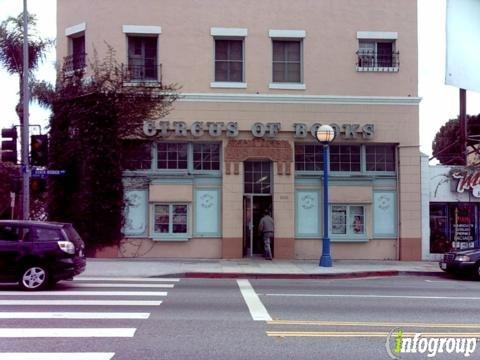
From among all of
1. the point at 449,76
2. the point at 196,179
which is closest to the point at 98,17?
the point at 196,179

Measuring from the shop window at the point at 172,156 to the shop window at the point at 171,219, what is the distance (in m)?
1.38

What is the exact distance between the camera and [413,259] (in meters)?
20.4

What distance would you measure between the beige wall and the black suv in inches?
362

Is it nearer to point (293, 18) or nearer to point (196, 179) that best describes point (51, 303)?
point (196, 179)

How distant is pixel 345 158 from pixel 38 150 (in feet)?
34.6

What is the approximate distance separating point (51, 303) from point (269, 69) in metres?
12.6

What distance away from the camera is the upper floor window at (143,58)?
67.0 ft

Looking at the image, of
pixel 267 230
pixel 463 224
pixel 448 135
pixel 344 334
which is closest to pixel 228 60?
pixel 267 230

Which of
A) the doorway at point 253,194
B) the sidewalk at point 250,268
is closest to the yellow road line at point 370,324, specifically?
the sidewalk at point 250,268

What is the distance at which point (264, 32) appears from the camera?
2036 cm

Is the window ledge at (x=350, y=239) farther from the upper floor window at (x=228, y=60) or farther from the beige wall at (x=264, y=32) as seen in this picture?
the upper floor window at (x=228, y=60)

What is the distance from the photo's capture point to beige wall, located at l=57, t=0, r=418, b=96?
20.2 meters

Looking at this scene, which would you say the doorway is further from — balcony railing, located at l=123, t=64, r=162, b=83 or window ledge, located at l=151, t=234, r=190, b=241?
balcony railing, located at l=123, t=64, r=162, b=83

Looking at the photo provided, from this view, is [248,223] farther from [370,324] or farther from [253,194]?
[370,324]
